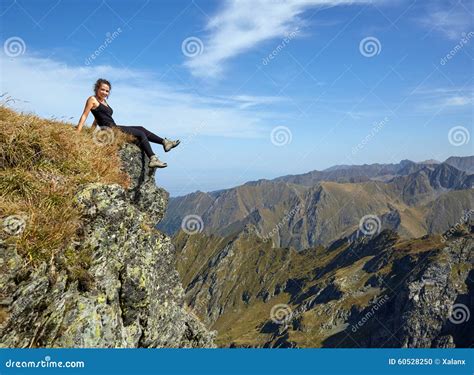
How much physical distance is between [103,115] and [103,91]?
3.61 feet

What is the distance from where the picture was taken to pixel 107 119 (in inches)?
717

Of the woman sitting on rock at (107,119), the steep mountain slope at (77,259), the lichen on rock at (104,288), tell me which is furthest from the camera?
the woman sitting on rock at (107,119)

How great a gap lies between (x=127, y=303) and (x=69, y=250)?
326 centimetres

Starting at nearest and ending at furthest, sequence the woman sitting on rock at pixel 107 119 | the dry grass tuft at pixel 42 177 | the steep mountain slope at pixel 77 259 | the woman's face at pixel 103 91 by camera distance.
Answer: the steep mountain slope at pixel 77 259 < the dry grass tuft at pixel 42 177 < the woman sitting on rock at pixel 107 119 < the woman's face at pixel 103 91

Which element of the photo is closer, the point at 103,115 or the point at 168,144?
the point at 103,115

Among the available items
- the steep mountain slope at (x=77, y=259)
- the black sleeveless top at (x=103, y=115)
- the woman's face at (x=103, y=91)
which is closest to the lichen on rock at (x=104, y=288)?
the steep mountain slope at (x=77, y=259)

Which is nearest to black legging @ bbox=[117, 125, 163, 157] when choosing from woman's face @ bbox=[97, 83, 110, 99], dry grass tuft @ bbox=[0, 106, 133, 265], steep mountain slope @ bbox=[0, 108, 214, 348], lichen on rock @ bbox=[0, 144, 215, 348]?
lichen on rock @ bbox=[0, 144, 215, 348]

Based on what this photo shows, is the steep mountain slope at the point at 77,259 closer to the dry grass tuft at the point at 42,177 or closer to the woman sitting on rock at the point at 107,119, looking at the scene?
the dry grass tuft at the point at 42,177

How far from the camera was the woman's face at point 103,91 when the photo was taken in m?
17.7

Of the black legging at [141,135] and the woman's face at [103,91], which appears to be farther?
the black legging at [141,135]

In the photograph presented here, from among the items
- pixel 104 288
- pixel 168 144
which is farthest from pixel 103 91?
pixel 104 288

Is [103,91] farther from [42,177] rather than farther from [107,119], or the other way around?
[42,177]

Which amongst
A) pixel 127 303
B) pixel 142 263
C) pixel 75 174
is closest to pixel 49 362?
pixel 127 303

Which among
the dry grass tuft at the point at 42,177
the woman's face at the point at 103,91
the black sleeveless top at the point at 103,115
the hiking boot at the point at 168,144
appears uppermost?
the woman's face at the point at 103,91
